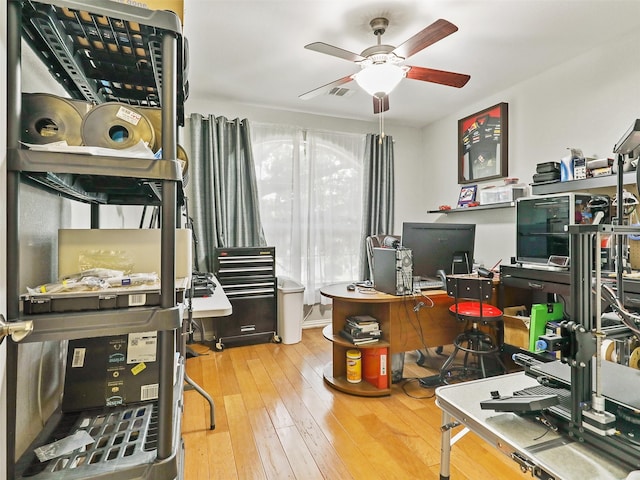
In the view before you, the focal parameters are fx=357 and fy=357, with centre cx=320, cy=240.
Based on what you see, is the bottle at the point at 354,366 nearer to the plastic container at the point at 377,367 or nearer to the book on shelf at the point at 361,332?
the plastic container at the point at 377,367

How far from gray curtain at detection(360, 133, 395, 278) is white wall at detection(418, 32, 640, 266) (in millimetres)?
763

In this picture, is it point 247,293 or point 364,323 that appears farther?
point 247,293

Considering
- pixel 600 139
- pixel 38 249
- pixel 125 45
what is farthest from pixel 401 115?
pixel 38 249

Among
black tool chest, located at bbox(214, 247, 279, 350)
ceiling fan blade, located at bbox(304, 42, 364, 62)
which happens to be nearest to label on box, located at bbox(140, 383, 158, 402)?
ceiling fan blade, located at bbox(304, 42, 364, 62)

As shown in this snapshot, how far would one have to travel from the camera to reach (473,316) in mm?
2711

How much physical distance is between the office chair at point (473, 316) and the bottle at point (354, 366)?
0.67 meters

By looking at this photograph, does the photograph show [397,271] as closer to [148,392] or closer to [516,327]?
[516,327]

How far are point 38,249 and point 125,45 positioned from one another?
0.65 metres

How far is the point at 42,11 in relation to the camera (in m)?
0.84

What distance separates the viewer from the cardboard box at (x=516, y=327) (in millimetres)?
2909

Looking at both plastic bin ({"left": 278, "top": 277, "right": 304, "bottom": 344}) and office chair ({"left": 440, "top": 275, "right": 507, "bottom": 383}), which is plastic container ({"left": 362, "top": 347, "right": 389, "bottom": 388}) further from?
plastic bin ({"left": 278, "top": 277, "right": 304, "bottom": 344})

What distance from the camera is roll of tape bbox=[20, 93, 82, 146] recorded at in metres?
0.88

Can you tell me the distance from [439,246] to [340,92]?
2.05 metres

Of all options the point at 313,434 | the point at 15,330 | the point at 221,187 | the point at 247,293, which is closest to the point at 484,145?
the point at 221,187
